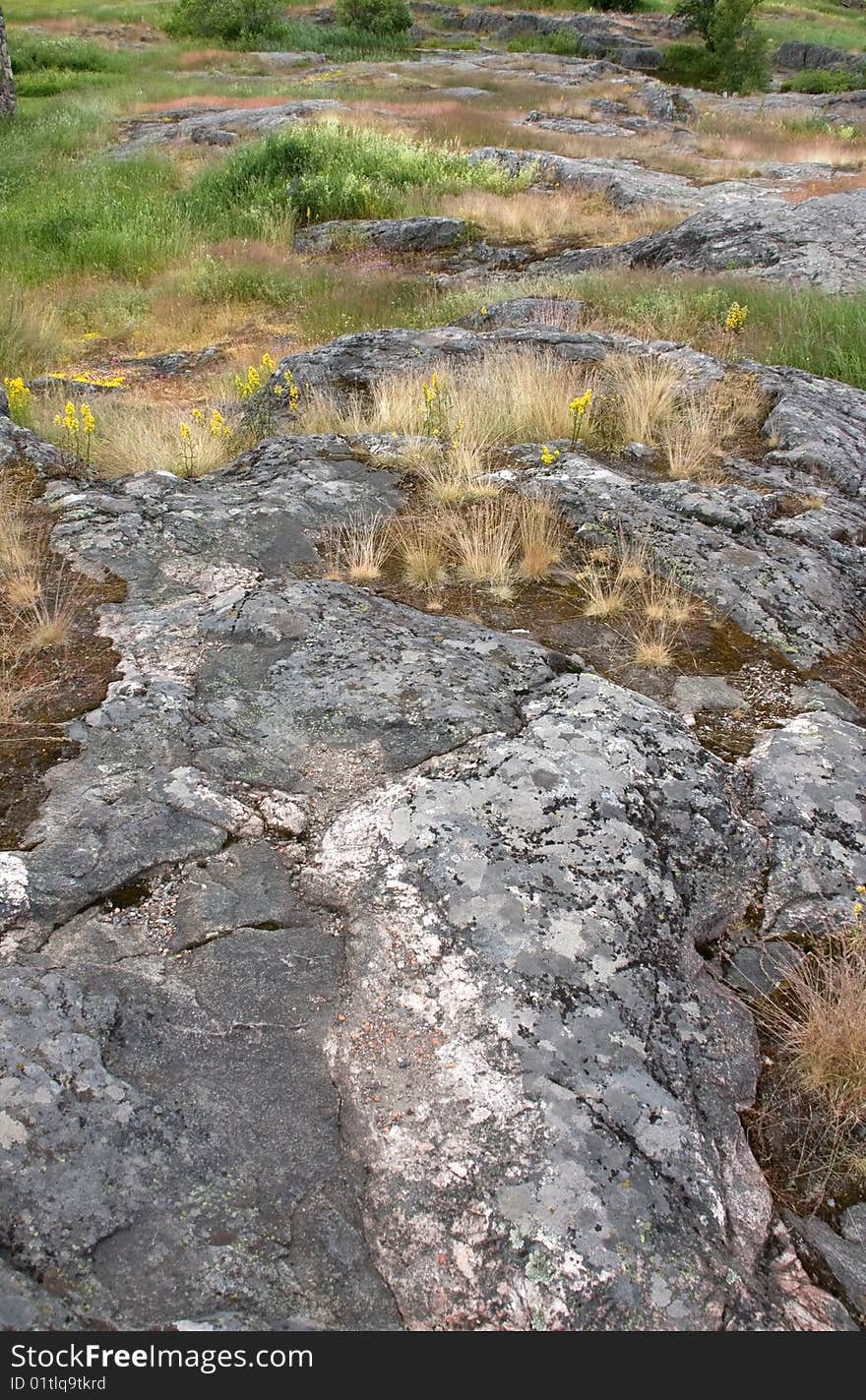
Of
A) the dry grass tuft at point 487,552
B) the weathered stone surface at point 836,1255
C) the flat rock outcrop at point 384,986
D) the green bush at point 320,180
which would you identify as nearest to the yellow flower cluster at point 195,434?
the flat rock outcrop at point 384,986

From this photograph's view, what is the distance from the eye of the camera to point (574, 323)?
815 cm

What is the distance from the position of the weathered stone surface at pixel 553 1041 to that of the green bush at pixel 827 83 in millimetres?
43317

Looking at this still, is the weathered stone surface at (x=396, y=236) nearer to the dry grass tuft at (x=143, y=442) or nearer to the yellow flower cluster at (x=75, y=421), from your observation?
the dry grass tuft at (x=143, y=442)

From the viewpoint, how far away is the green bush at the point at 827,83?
3531cm

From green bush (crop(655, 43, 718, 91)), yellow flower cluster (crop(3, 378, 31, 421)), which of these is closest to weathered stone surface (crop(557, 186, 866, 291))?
yellow flower cluster (crop(3, 378, 31, 421))

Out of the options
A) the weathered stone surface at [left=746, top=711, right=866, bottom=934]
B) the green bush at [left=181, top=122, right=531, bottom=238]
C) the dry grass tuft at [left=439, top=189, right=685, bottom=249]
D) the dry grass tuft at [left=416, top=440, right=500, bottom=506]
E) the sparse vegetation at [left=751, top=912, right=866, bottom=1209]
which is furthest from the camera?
the green bush at [left=181, top=122, right=531, bottom=238]

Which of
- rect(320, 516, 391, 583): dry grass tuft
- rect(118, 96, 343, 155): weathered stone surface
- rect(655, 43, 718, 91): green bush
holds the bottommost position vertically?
rect(320, 516, 391, 583): dry grass tuft

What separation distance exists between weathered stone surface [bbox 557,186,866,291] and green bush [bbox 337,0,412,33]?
37926 mm

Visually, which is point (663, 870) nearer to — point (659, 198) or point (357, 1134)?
point (357, 1134)

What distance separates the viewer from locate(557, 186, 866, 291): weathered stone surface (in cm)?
977

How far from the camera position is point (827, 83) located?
118 ft

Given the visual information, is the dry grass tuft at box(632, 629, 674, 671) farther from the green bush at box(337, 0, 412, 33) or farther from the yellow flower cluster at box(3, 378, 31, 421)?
the green bush at box(337, 0, 412, 33)

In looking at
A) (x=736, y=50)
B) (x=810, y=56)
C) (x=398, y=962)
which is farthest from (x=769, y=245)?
(x=810, y=56)

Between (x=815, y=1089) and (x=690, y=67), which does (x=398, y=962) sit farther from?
(x=690, y=67)
